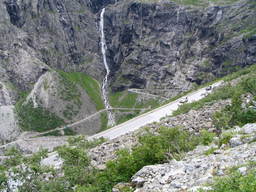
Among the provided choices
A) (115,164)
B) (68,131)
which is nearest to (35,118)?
(68,131)

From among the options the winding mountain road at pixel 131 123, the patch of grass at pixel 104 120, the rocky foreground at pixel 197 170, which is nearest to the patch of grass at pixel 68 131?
the winding mountain road at pixel 131 123

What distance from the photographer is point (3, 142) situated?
156 meters

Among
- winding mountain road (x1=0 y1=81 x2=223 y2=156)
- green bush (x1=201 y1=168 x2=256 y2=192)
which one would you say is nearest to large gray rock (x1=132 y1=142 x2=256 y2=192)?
green bush (x1=201 y1=168 x2=256 y2=192)

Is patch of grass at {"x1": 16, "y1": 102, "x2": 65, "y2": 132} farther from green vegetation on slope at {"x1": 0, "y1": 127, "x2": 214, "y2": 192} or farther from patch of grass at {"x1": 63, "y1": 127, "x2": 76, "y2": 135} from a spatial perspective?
green vegetation on slope at {"x1": 0, "y1": 127, "x2": 214, "y2": 192}

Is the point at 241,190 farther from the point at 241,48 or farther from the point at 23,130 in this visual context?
the point at 241,48

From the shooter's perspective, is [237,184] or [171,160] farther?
[171,160]

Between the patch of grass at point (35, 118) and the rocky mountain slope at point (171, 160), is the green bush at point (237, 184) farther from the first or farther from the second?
the patch of grass at point (35, 118)

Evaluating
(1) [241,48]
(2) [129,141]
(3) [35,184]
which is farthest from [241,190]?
(1) [241,48]

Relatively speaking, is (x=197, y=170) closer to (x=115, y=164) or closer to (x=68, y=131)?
(x=115, y=164)

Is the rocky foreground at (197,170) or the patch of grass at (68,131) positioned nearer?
the rocky foreground at (197,170)

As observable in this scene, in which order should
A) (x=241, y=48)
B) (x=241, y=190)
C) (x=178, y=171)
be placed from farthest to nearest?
(x=241, y=48)
(x=178, y=171)
(x=241, y=190)

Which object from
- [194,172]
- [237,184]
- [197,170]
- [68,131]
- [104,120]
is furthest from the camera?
[104,120]

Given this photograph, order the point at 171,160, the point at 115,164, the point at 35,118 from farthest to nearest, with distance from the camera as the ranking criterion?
the point at 35,118
the point at 115,164
the point at 171,160

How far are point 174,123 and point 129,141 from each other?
9.52 meters
